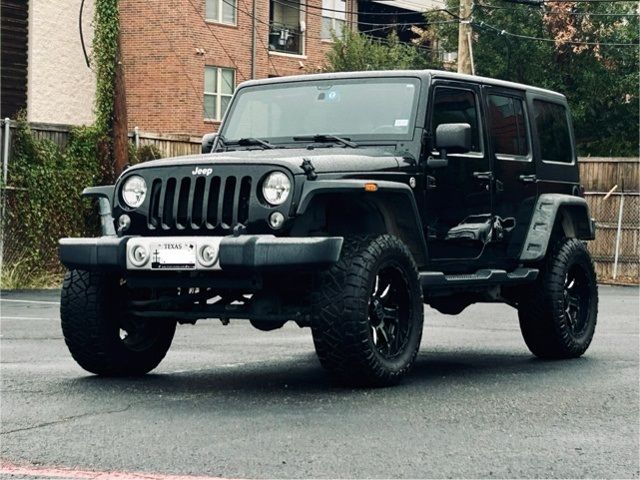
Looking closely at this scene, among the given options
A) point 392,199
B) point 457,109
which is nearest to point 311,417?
point 392,199

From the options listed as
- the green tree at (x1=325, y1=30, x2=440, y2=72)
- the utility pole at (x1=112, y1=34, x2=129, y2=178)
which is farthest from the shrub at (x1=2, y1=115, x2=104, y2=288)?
the green tree at (x1=325, y1=30, x2=440, y2=72)

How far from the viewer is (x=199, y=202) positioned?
28.8 ft

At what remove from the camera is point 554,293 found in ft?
36.3

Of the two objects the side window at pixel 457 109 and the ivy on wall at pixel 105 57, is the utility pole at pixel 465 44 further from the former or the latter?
the side window at pixel 457 109

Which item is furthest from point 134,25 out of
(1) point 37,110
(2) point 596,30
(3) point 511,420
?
(3) point 511,420

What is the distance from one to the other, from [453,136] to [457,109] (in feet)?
2.77

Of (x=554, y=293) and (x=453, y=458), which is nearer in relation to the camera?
(x=453, y=458)

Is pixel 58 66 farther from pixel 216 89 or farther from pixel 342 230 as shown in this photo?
pixel 342 230

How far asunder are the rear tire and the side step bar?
22cm

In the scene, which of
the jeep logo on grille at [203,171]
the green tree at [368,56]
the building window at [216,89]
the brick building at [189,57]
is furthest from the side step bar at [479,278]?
the building window at [216,89]

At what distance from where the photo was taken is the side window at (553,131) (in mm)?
11602

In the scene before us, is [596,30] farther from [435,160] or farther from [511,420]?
[511,420]

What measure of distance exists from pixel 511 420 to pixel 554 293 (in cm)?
356

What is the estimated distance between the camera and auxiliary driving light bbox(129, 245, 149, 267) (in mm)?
8672
